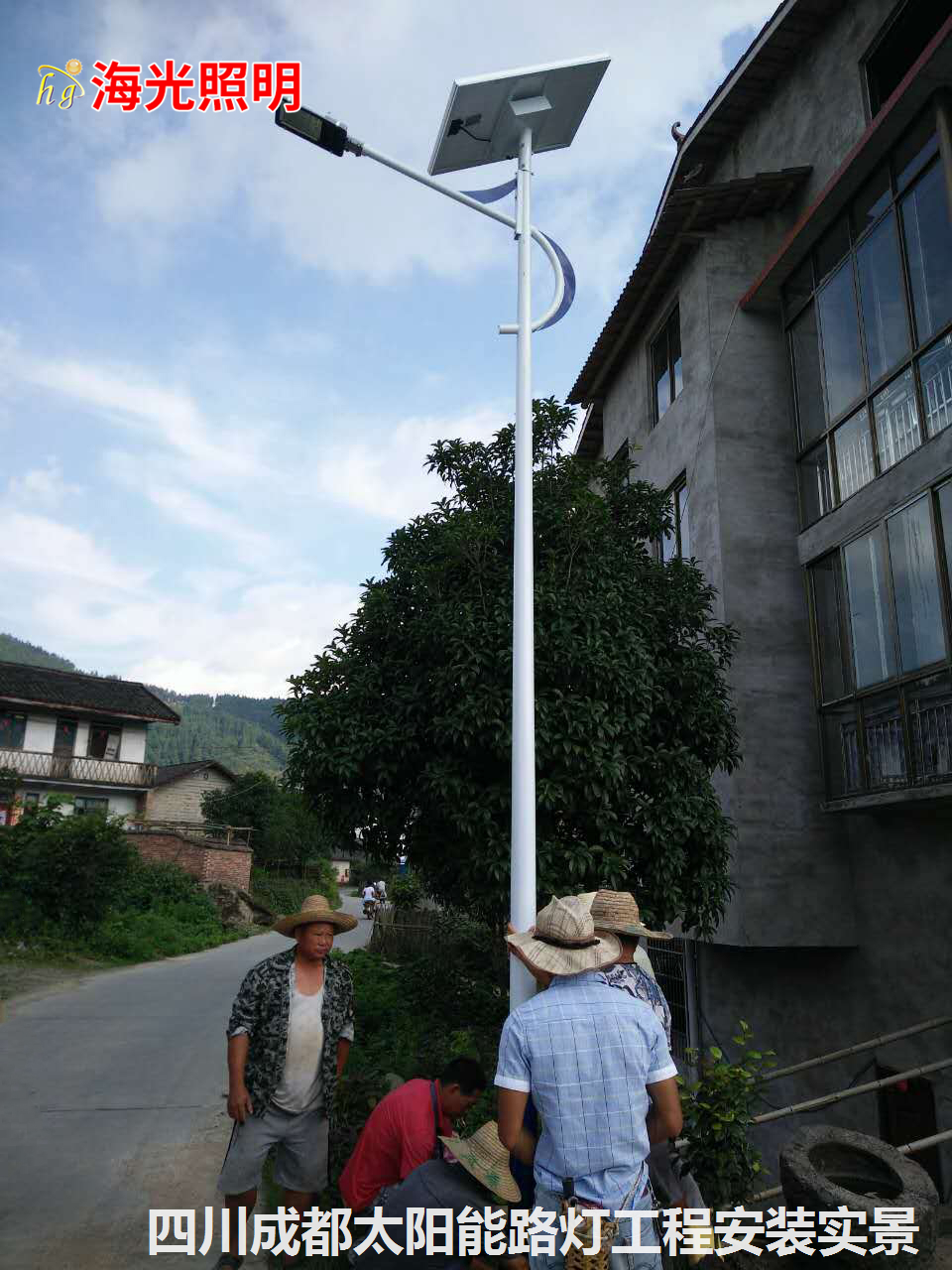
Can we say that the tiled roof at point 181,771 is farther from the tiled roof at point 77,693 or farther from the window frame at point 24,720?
the window frame at point 24,720

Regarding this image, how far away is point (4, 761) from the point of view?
106 ft

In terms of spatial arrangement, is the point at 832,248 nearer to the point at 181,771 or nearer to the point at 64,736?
the point at 64,736

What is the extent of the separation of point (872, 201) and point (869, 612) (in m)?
4.49

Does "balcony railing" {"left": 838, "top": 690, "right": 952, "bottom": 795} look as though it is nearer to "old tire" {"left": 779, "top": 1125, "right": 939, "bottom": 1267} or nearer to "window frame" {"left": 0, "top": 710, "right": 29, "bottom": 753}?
"old tire" {"left": 779, "top": 1125, "right": 939, "bottom": 1267}

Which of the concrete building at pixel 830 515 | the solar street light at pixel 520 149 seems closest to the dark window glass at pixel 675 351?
the concrete building at pixel 830 515

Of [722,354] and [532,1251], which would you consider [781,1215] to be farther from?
[722,354]

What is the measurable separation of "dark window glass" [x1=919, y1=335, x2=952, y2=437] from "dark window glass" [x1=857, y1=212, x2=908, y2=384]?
1.56 feet

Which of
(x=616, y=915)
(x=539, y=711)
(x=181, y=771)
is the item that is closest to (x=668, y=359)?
(x=539, y=711)

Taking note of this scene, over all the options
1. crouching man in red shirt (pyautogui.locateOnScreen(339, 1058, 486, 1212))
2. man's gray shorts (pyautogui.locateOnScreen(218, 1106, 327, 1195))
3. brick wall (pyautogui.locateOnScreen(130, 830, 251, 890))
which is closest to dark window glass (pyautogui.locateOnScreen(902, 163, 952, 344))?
crouching man in red shirt (pyautogui.locateOnScreen(339, 1058, 486, 1212))

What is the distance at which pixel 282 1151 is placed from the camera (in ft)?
16.4

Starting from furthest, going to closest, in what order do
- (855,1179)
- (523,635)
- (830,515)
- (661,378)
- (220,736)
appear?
(220,736), (661,378), (830,515), (855,1179), (523,635)

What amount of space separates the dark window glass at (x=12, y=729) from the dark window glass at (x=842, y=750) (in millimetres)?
31606

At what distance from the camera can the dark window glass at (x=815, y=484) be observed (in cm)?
1054

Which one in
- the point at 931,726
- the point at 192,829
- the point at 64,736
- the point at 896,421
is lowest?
the point at 192,829
